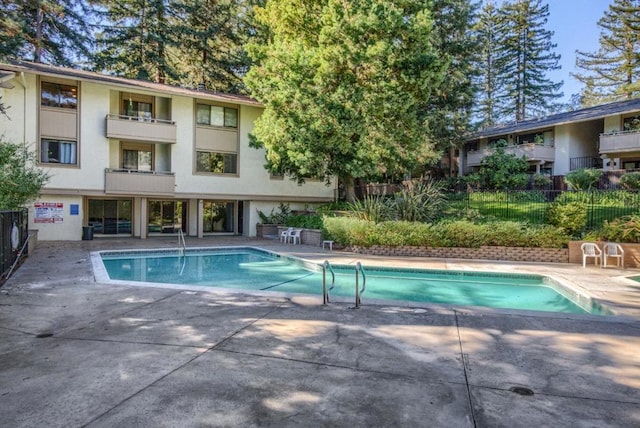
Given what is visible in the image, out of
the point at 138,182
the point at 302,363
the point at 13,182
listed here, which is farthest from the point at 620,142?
the point at 13,182

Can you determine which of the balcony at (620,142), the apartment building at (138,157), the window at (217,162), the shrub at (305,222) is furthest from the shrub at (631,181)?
the window at (217,162)

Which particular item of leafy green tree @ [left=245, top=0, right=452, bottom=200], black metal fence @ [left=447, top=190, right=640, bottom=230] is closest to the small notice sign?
leafy green tree @ [left=245, top=0, right=452, bottom=200]

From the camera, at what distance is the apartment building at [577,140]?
25281 millimetres

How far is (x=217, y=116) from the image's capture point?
23688mm

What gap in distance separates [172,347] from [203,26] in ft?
108

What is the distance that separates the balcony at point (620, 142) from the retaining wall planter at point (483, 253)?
14735 millimetres

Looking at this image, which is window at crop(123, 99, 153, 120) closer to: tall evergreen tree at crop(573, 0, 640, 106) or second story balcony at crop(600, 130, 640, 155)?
second story balcony at crop(600, 130, 640, 155)

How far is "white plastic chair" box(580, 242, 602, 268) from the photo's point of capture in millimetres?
13359

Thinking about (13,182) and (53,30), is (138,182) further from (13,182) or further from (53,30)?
(53,30)

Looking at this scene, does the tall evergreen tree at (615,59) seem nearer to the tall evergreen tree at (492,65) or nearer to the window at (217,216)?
the tall evergreen tree at (492,65)

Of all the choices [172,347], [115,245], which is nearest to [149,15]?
[115,245]

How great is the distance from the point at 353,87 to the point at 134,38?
70.5 feet

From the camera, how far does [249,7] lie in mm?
32875

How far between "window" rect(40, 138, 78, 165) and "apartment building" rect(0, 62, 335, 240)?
0.04 meters
